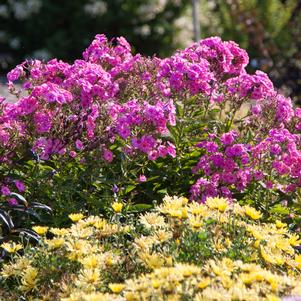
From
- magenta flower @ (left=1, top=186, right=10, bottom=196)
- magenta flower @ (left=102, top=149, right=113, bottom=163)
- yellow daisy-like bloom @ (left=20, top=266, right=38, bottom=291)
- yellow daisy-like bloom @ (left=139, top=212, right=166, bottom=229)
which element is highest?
magenta flower @ (left=102, top=149, right=113, bottom=163)

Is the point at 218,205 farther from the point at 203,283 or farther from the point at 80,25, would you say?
the point at 80,25

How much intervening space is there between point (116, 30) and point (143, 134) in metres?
8.27

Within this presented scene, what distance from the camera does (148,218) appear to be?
3.29m

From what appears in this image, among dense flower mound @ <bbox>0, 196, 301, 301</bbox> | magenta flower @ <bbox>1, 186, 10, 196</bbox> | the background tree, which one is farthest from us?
the background tree

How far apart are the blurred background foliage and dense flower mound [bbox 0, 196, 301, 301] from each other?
823 centimetres

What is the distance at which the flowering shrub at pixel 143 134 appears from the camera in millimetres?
3908

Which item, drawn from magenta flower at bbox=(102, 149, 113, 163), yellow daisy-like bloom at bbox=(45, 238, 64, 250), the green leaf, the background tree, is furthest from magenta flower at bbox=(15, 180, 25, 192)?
the background tree

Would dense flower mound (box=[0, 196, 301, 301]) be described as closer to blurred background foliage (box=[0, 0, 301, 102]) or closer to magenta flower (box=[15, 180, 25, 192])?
magenta flower (box=[15, 180, 25, 192])

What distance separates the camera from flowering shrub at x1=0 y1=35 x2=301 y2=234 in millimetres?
3908

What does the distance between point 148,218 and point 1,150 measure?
103 centimetres

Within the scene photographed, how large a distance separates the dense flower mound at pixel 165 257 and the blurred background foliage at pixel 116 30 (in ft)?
27.0

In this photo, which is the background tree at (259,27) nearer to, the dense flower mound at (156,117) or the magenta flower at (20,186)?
the dense flower mound at (156,117)

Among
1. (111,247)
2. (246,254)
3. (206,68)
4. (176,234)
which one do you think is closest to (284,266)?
(246,254)

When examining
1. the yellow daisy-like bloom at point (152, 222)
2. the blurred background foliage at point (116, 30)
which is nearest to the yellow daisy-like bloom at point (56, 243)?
the yellow daisy-like bloom at point (152, 222)
